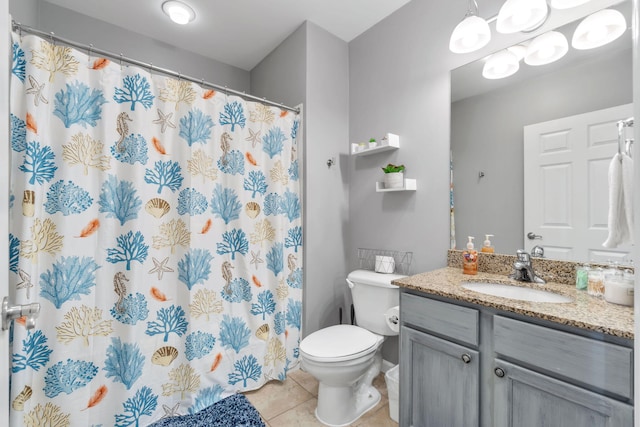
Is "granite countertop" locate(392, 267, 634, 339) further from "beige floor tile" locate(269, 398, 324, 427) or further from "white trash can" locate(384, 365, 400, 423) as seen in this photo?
"beige floor tile" locate(269, 398, 324, 427)

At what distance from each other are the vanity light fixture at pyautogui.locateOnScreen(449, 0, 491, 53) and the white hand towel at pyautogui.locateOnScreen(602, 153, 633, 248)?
2.64ft

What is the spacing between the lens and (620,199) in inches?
43.3

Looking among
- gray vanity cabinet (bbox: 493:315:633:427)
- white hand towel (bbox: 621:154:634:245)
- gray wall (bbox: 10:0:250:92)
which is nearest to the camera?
gray vanity cabinet (bbox: 493:315:633:427)

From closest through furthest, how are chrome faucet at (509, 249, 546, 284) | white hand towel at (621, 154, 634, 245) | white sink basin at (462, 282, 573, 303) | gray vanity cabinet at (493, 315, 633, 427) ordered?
gray vanity cabinet at (493, 315, 633, 427), white hand towel at (621, 154, 634, 245), white sink basin at (462, 282, 573, 303), chrome faucet at (509, 249, 546, 284)

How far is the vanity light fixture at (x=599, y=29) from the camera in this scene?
119 cm

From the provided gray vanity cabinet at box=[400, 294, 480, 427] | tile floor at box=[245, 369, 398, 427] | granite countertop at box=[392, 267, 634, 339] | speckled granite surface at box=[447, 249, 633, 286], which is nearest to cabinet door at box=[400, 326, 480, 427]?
gray vanity cabinet at box=[400, 294, 480, 427]

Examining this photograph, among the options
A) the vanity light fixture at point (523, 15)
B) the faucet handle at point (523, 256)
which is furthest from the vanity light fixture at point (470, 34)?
the faucet handle at point (523, 256)

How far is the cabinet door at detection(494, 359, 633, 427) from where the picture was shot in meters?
Answer: 0.80

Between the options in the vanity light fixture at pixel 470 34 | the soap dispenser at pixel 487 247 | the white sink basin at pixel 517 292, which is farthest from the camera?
the soap dispenser at pixel 487 247

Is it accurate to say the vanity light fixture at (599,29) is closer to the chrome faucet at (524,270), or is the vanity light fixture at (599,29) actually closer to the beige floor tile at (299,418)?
the chrome faucet at (524,270)

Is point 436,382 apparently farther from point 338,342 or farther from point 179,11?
point 179,11

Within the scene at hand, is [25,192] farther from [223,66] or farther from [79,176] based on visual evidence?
[223,66]

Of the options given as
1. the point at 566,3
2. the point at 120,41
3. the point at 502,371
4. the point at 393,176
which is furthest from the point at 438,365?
the point at 120,41

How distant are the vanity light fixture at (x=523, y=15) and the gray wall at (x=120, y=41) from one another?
2.20 meters
